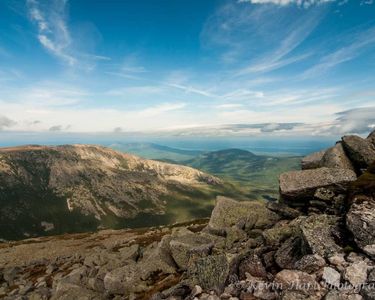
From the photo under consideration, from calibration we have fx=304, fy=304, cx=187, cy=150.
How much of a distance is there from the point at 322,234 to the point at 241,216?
16441mm

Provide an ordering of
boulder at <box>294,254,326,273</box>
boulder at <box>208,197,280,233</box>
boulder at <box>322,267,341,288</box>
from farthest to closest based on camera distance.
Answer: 1. boulder at <box>208,197,280,233</box>
2. boulder at <box>294,254,326,273</box>
3. boulder at <box>322,267,341,288</box>

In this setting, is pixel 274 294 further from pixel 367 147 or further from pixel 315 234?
pixel 367 147

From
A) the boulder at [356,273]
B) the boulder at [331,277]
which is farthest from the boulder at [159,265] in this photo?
the boulder at [356,273]

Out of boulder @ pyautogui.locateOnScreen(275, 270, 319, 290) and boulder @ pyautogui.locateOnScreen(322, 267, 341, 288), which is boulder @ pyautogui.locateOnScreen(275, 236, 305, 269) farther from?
boulder @ pyautogui.locateOnScreen(322, 267, 341, 288)

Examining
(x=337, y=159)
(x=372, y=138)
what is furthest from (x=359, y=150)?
(x=337, y=159)

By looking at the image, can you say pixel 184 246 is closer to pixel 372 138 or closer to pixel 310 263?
pixel 310 263

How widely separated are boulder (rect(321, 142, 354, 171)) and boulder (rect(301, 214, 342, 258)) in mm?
10974

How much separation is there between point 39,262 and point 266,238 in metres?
68.1

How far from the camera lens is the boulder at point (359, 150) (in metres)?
28.2

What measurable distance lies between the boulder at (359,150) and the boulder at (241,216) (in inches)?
365

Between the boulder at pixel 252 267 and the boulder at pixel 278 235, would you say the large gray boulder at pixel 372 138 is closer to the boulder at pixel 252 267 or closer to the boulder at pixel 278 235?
the boulder at pixel 278 235

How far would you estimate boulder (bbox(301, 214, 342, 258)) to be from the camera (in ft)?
53.6

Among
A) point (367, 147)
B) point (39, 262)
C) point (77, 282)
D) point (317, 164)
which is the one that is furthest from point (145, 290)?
point (39, 262)

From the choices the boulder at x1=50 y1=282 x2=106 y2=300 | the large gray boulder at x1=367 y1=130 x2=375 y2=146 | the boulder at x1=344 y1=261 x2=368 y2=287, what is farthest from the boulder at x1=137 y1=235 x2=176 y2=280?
the large gray boulder at x1=367 y1=130 x2=375 y2=146
